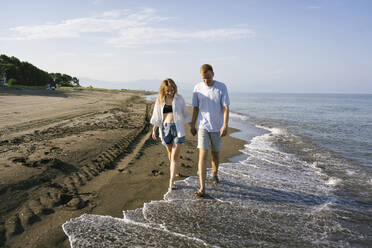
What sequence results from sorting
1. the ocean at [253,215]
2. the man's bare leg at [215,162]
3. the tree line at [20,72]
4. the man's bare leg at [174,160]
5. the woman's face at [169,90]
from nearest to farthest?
the ocean at [253,215], the woman's face at [169,90], the man's bare leg at [174,160], the man's bare leg at [215,162], the tree line at [20,72]

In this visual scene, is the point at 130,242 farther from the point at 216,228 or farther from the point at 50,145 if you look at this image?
the point at 50,145

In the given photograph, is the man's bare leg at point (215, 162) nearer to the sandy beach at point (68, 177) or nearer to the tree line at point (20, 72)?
the sandy beach at point (68, 177)

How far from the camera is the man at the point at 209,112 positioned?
13.9ft

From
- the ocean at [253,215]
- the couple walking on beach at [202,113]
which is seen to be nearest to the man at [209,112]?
the couple walking on beach at [202,113]

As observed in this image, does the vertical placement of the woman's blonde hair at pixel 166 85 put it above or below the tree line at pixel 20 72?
below

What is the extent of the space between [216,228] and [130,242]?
116 cm

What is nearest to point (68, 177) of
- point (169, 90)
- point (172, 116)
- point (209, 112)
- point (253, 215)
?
point (172, 116)

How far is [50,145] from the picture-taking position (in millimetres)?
6441

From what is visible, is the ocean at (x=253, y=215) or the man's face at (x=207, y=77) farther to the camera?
the man's face at (x=207, y=77)

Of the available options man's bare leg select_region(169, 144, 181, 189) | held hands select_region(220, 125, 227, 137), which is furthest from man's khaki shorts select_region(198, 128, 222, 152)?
man's bare leg select_region(169, 144, 181, 189)

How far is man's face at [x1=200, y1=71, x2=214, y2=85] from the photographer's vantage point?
417cm

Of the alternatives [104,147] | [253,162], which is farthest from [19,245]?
[253,162]

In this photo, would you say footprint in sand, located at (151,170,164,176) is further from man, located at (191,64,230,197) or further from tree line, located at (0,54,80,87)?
tree line, located at (0,54,80,87)

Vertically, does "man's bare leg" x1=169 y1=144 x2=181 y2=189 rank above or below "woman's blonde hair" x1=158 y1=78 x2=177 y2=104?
below
